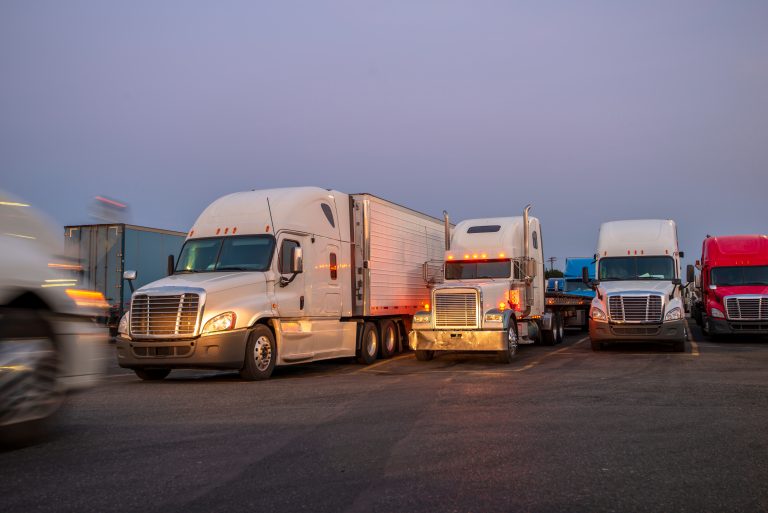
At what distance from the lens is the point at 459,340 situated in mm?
15977

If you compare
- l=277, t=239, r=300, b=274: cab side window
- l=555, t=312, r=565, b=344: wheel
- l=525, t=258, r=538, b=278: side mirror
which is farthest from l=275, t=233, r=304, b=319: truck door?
l=555, t=312, r=565, b=344: wheel

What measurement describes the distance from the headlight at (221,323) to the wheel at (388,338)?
20.6ft

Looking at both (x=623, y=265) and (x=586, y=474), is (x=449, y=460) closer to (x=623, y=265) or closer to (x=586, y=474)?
(x=586, y=474)

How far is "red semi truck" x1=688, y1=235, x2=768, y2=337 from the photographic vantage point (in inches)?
848

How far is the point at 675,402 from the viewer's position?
937 centimetres

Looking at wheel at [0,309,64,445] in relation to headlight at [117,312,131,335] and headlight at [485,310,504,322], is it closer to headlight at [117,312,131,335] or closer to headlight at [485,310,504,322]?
headlight at [117,312,131,335]

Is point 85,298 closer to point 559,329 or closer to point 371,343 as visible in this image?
point 371,343

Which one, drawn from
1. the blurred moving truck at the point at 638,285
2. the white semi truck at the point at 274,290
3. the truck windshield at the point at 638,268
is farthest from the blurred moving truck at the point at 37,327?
the truck windshield at the point at 638,268

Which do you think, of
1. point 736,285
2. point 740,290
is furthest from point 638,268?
point 736,285

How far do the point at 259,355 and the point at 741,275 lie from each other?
1678 cm

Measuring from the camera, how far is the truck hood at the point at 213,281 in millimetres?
12375

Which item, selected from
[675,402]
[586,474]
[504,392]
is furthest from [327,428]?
[675,402]

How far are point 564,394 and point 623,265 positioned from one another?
11.2 metres

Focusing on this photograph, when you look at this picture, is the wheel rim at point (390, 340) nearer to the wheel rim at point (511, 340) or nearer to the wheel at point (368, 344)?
the wheel at point (368, 344)
